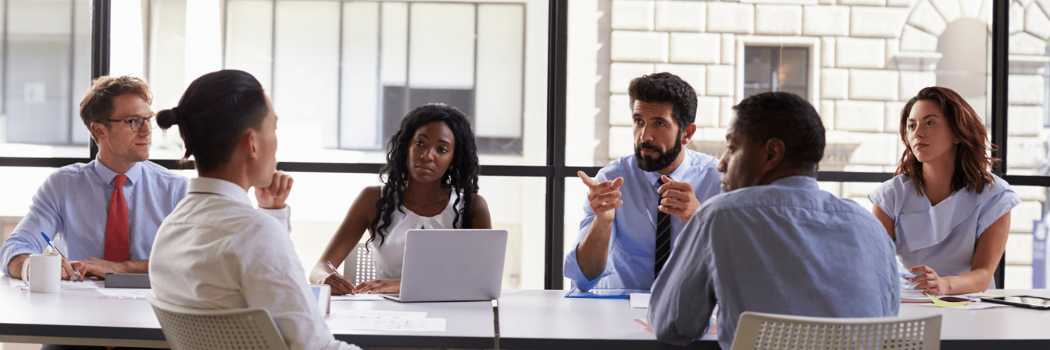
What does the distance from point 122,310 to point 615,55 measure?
115 inches

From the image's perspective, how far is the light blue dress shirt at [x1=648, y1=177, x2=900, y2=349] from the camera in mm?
1423

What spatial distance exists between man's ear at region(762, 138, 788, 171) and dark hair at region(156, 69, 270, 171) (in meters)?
1.06

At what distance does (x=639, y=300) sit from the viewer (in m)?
2.12

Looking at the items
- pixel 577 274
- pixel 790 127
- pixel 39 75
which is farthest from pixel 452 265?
pixel 39 75

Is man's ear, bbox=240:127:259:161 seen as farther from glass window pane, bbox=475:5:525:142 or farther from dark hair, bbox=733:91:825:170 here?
glass window pane, bbox=475:5:525:142

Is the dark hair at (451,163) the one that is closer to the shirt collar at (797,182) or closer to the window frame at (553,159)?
the window frame at (553,159)

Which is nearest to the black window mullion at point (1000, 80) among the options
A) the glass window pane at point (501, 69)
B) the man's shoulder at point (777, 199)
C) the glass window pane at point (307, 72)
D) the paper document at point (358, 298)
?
the glass window pane at point (501, 69)

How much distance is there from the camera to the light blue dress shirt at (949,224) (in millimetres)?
2682

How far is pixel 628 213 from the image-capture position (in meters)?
2.65

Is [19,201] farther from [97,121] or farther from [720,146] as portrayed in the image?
[720,146]

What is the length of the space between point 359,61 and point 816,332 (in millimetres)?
3091

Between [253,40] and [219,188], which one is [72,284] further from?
[253,40]

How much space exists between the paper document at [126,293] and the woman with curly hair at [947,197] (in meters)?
2.74

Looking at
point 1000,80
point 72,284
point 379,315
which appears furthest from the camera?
point 1000,80
